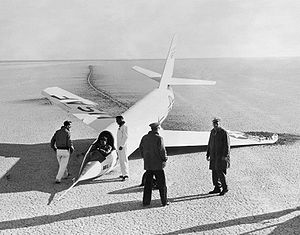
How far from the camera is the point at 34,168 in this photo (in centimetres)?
1703

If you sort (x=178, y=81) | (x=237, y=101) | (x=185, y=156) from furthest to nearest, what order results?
(x=237, y=101) < (x=178, y=81) < (x=185, y=156)

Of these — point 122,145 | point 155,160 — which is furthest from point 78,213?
point 122,145

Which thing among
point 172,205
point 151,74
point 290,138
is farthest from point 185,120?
point 172,205

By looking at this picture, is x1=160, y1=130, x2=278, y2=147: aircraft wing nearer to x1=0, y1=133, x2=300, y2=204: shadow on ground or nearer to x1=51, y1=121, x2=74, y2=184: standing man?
x1=0, y1=133, x2=300, y2=204: shadow on ground

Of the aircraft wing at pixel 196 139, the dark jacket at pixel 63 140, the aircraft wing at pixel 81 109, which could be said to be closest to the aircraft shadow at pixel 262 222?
the dark jacket at pixel 63 140

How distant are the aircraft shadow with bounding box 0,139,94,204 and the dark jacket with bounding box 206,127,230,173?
233 inches

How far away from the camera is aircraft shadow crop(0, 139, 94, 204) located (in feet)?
48.1

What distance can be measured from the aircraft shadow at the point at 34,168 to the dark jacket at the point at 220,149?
592cm

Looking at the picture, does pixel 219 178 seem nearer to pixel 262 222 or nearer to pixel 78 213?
pixel 262 222

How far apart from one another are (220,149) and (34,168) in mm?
8718

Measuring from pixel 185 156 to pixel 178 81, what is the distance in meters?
12.5

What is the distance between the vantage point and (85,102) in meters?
26.3

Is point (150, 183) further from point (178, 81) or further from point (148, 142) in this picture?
point (178, 81)

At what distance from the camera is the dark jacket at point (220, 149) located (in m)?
13.4
